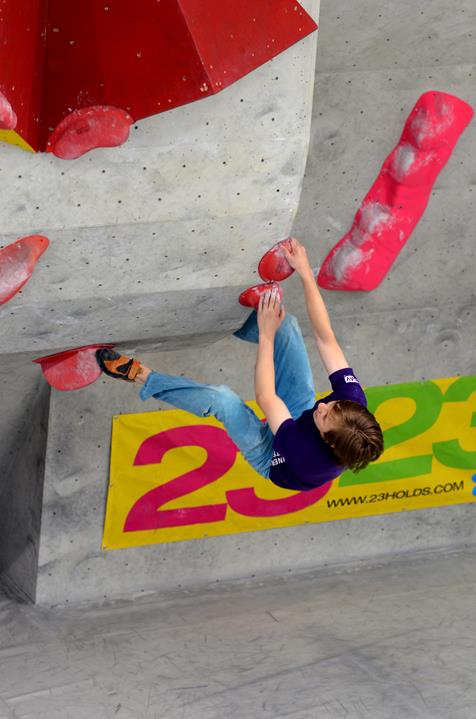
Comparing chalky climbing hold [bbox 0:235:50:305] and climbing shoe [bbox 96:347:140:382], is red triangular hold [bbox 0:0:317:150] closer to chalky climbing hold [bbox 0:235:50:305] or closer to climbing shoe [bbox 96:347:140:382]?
chalky climbing hold [bbox 0:235:50:305]

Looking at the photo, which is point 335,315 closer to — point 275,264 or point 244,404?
point 275,264

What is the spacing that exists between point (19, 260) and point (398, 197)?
1.92 m

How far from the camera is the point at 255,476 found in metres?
5.45

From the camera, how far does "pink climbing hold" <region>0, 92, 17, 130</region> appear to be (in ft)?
9.70

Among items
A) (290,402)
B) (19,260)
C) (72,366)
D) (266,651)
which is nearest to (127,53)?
(19,260)

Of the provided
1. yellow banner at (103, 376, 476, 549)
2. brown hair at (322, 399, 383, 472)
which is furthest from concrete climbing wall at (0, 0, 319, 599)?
yellow banner at (103, 376, 476, 549)

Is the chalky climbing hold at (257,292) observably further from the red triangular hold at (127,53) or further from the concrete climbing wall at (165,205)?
the red triangular hold at (127,53)

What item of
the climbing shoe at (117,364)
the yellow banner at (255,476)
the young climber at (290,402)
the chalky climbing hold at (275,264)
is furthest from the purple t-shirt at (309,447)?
the yellow banner at (255,476)

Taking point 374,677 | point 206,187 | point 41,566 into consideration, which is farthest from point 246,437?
point 41,566

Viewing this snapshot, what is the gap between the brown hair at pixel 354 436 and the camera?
319 cm

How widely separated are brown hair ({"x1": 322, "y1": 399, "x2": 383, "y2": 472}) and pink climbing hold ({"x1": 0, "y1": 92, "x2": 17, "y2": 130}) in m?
1.26

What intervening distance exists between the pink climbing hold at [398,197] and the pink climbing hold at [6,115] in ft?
6.72

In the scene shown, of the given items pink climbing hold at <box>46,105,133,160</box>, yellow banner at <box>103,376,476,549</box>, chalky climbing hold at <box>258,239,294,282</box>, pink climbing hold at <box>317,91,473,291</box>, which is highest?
pink climbing hold at <box>46,105,133,160</box>

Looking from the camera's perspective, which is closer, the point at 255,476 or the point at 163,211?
the point at 163,211
